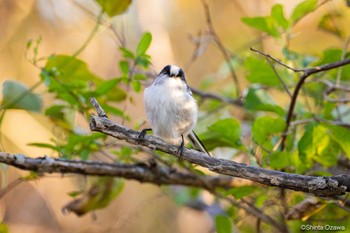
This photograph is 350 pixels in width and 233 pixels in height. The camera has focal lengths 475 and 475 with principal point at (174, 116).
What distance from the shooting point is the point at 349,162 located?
251 cm

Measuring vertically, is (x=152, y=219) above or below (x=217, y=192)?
below

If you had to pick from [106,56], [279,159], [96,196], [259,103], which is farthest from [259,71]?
[106,56]

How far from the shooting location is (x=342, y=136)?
7.26ft

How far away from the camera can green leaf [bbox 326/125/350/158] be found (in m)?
2.19

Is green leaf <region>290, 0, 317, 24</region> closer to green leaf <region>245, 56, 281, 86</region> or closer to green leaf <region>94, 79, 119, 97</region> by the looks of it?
green leaf <region>245, 56, 281, 86</region>

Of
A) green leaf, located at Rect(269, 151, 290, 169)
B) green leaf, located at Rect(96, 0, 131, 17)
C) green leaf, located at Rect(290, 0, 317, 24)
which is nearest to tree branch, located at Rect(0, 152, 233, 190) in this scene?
green leaf, located at Rect(269, 151, 290, 169)

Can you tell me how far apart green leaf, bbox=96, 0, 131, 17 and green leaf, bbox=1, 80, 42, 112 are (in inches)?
23.2

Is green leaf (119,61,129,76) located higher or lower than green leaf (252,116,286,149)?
higher

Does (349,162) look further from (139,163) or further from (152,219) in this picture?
(152,219)

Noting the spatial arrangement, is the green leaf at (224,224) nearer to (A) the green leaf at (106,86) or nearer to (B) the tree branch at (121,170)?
(B) the tree branch at (121,170)

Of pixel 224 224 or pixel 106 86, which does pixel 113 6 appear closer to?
pixel 106 86

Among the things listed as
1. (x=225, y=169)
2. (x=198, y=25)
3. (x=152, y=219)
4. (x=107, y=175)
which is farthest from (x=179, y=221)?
(x=225, y=169)

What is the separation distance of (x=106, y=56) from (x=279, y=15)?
106 inches

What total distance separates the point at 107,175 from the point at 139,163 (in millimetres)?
212
